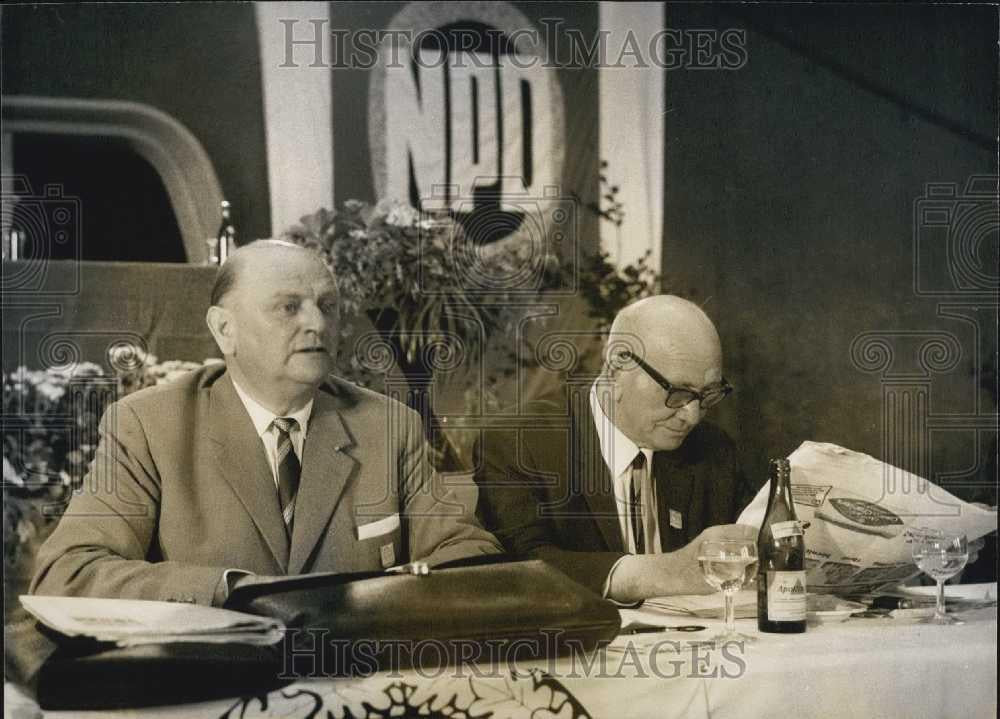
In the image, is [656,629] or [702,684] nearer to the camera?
[702,684]

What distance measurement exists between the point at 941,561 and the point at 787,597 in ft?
1.24

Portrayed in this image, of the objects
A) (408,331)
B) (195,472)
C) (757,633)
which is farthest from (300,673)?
(757,633)

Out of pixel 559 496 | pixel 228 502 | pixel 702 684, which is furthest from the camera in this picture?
pixel 559 496

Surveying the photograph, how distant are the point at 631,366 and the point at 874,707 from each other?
2.94 feet

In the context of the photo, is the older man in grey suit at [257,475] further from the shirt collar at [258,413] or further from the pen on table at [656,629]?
the pen on table at [656,629]

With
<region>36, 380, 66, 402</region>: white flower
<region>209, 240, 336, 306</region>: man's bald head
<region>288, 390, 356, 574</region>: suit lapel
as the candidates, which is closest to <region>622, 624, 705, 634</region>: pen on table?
<region>288, 390, 356, 574</region>: suit lapel

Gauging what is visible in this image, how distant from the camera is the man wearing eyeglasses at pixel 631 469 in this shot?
260 cm

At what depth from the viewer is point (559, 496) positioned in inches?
103

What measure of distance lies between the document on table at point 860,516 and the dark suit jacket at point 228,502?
2.42 ft

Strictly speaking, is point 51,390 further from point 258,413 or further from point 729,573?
point 729,573

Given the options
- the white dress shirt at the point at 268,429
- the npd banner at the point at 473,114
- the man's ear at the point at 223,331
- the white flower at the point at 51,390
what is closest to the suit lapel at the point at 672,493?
the npd banner at the point at 473,114

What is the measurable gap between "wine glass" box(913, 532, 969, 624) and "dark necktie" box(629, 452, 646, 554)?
63 cm

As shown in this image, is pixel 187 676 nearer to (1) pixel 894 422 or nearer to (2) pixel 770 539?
(2) pixel 770 539

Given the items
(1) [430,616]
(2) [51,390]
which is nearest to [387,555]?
(1) [430,616]
